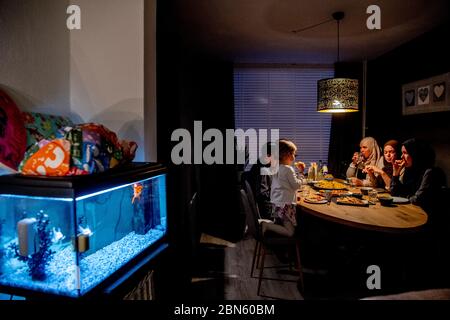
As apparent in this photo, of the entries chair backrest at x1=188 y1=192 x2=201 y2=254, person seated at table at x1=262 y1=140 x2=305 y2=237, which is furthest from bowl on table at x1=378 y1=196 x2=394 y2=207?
chair backrest at x1=188 y1=192 x2=201 y2=254

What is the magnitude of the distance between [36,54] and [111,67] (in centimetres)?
35

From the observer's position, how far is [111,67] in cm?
161

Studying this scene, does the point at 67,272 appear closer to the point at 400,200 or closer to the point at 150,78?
the point at 150,78

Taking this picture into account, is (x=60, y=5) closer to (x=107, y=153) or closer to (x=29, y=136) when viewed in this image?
(x=29, y=136)

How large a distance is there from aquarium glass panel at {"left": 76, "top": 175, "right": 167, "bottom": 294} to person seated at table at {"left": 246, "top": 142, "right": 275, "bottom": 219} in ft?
5.82

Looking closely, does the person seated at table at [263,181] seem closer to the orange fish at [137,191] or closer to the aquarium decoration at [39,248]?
the orange fish at [137,191]

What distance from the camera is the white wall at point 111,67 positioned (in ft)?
5.20

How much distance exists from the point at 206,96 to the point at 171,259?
10.9 feet

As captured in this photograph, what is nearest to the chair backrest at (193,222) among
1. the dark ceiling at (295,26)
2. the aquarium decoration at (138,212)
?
the aquarium decoration at (138,212)

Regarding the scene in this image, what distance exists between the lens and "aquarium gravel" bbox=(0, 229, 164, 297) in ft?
3.08

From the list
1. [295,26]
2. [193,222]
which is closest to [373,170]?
[295,26]

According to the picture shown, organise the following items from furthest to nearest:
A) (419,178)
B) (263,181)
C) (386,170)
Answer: (263,181) → (386,170) → (419,178)

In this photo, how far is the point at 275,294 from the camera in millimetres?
2375

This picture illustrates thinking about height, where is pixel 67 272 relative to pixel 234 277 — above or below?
above
